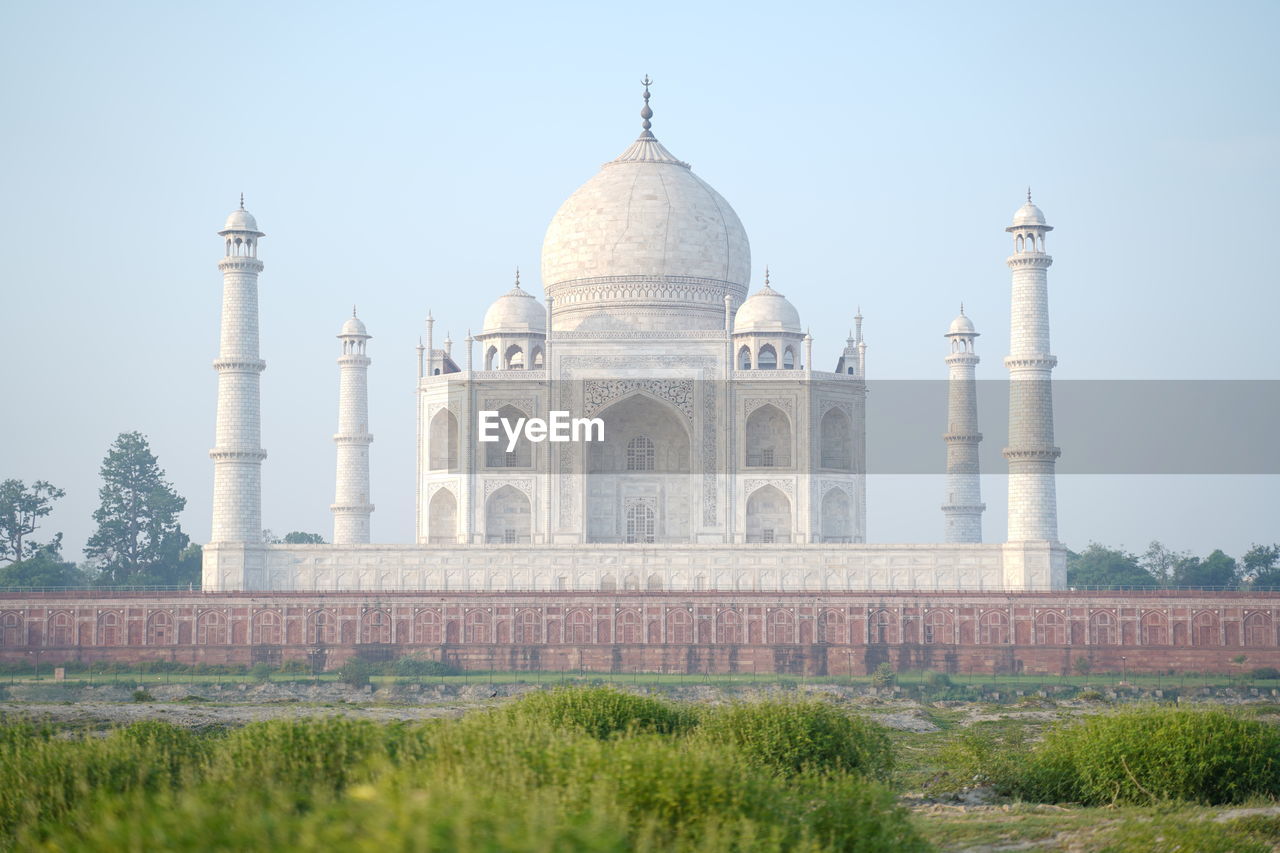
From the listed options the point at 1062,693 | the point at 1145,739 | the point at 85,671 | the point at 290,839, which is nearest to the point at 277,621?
the point at 85,671

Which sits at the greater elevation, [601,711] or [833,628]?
[833,628]

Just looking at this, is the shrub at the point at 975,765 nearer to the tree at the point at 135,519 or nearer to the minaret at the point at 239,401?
the minaret at the point at 239,401

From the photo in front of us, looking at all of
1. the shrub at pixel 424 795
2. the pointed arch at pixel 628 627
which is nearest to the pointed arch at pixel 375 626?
the pointed arch at pixel 628 627

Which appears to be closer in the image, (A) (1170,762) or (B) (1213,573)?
(A) (1170,762)

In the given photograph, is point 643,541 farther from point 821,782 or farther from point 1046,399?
point 821,782

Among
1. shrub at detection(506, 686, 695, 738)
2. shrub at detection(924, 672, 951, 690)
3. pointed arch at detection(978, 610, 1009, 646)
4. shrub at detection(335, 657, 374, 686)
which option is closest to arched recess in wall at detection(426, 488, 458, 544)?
shrub at detection(335, 657, 374, 686)

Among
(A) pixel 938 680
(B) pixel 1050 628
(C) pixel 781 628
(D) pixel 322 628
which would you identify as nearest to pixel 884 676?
(A) pixel 938 680

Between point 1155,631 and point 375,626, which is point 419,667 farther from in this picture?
point 1155,631

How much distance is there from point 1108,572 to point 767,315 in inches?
793

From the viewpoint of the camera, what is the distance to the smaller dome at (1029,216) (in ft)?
126

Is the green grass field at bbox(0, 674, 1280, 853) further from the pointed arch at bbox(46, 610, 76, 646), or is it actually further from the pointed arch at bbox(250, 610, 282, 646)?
the pointed arch at bbox(46, 610, 76, 646)

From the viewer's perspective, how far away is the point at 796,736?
1628 centimetres

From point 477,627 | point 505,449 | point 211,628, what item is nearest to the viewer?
point 477,627

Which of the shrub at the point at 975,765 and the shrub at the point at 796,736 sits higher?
the shrub at the point at 796,736
